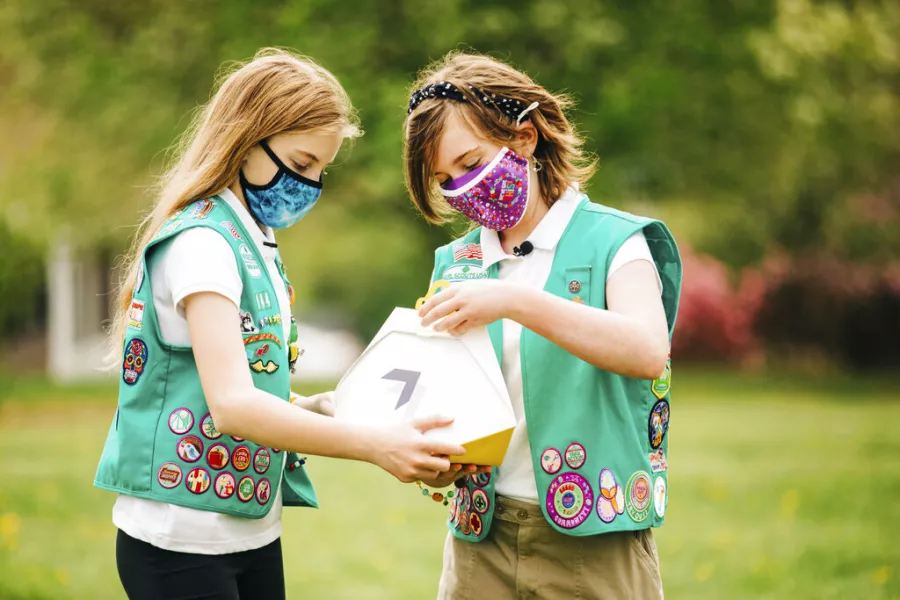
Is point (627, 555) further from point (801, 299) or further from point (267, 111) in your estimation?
point (801, 299)

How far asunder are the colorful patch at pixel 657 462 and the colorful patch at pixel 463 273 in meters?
0.70

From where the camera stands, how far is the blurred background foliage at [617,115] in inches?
640

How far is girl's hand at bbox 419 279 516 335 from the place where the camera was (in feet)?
8.38

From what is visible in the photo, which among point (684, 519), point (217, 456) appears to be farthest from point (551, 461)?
point (684, 519)

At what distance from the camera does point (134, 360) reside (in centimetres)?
264

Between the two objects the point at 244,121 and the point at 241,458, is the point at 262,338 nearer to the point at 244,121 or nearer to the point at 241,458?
the point at 241,458

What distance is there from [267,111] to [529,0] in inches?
575

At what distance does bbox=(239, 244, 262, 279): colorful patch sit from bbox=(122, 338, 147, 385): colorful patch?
0.33 metres

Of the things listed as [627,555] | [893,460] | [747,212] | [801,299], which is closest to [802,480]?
[893,460]

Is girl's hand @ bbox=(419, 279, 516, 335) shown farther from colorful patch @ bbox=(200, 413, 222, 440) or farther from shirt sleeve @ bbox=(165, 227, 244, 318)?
colorful patch @ bbox=(200, 413, 222, 440)

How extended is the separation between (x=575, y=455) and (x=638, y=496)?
8.4 inches

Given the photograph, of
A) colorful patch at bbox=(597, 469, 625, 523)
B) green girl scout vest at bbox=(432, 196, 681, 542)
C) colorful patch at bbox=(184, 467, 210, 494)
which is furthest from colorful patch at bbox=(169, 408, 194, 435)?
colorful patch at bbox=(597, 469, 625, 523)

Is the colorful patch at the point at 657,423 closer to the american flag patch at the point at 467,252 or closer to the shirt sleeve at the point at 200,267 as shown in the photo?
the american flag patch at the point at 467,252

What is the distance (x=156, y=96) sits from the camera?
17.8 metres
